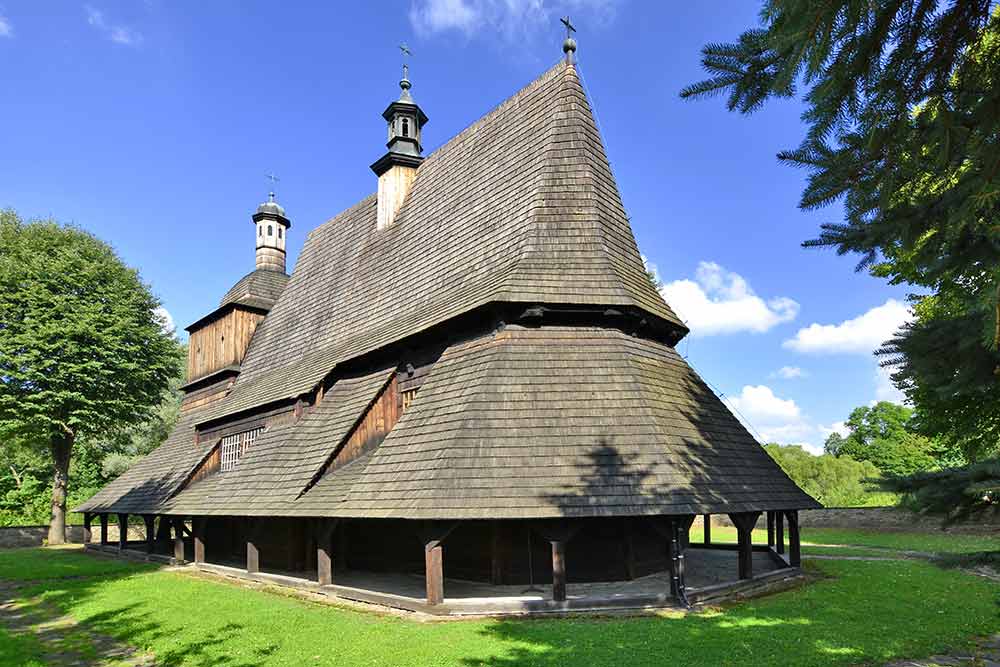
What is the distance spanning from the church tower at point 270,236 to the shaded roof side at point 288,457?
1291 cm

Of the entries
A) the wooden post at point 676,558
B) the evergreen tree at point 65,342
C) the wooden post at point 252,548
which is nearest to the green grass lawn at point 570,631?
the wooden post at point 676,558

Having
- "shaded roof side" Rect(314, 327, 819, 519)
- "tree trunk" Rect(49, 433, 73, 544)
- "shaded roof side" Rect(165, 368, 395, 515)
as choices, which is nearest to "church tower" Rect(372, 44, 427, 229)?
"shaded roof side" Rect(165, 368, 395, 515)

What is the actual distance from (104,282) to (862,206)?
97.8 ft

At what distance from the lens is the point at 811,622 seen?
8.31 meters

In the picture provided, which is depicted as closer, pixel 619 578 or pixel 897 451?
pixel 619 578

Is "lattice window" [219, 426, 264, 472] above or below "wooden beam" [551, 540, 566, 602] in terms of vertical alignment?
above

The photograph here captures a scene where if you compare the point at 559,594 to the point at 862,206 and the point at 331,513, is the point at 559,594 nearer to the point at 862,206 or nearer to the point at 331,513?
the point at 331,513

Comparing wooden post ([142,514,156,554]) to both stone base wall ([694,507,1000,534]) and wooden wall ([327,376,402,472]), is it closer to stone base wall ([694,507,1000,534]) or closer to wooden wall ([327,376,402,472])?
wooden wall ([327,376,402,472])

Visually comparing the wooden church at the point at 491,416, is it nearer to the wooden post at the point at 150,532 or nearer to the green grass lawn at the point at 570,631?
the wooden post at the point at 150,532

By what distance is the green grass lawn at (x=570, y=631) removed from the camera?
23.1 ft

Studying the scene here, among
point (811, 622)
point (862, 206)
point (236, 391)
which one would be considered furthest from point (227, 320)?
point (862, 206)

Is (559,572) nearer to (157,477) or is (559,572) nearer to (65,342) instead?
(157,477)

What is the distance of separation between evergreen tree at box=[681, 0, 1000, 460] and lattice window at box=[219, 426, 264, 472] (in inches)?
630

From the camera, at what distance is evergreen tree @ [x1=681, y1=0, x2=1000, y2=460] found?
3.23 m
